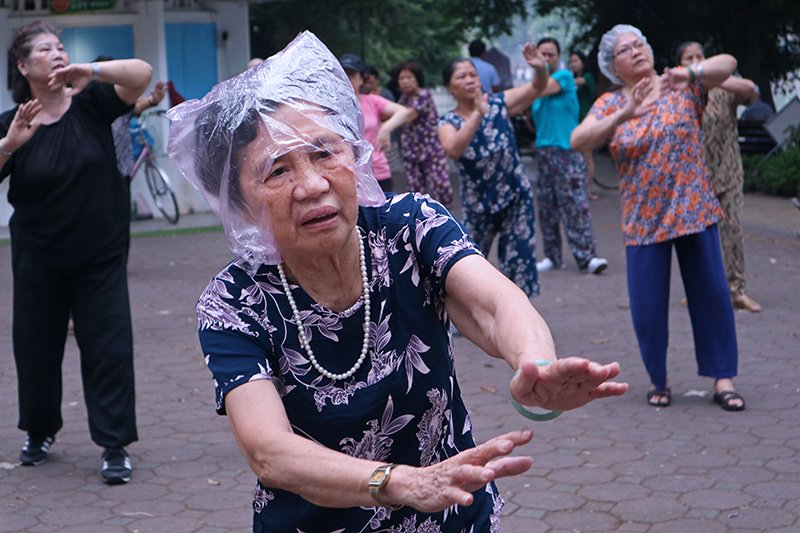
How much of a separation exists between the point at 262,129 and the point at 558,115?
31.0 feet

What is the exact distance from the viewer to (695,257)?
21.9 feet

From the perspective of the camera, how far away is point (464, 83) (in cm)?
859

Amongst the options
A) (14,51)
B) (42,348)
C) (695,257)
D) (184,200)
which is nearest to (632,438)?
(695,257)

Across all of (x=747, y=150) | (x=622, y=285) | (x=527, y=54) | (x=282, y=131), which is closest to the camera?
(x=282, y=131)

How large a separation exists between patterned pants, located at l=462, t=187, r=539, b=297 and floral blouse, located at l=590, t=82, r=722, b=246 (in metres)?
2.00

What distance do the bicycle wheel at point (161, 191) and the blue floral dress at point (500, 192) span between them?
26.8 ft

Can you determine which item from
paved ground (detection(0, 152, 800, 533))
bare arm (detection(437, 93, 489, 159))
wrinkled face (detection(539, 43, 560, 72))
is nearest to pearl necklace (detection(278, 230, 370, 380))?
paved ground (detection(0, 152, 800, 533))

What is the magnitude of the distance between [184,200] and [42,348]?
11.9m

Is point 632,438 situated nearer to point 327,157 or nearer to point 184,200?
point 327,157

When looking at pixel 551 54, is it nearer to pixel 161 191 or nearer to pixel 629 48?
pixel 629 48

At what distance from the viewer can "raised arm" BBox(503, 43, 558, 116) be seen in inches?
328

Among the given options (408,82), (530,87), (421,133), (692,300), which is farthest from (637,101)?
(408,82)

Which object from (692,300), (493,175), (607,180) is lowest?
(607,180)

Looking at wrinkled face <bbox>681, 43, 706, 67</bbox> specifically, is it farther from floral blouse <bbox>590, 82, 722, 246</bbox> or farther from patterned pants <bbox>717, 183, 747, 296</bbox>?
floral blouse <bbox>590, 82, 722, 246</bbox>
